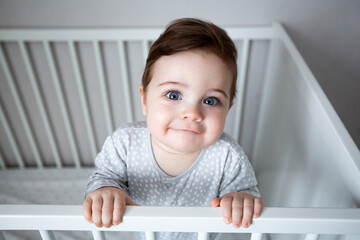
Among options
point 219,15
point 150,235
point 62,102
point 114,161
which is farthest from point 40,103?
point 150,235

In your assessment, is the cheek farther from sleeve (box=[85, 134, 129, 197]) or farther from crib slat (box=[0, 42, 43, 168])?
crib slat (box=[0, 42, 43, 168])

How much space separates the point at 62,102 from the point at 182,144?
757 mm

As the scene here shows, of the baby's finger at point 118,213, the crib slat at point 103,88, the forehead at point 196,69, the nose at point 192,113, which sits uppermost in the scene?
the forehead at point 196,69

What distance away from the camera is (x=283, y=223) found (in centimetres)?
38

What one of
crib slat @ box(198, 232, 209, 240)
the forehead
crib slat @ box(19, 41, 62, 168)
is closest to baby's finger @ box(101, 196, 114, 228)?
crib slat @ box(198, 232, 209, 240)

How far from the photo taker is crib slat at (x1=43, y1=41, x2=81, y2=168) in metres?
0.98

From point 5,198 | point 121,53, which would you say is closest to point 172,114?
point 121,53

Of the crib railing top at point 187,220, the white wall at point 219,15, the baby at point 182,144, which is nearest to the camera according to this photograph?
the crib railing top at point 187,220

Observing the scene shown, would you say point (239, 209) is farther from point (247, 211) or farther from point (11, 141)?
point (11, 141)

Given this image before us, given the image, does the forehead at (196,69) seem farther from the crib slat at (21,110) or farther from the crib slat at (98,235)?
the crib slat at (21,110)

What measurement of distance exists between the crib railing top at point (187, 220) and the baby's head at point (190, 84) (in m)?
0.16

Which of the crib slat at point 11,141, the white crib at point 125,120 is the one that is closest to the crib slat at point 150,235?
the white crib at point 125,120

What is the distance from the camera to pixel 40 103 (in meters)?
1.09

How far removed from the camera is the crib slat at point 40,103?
0.98m
